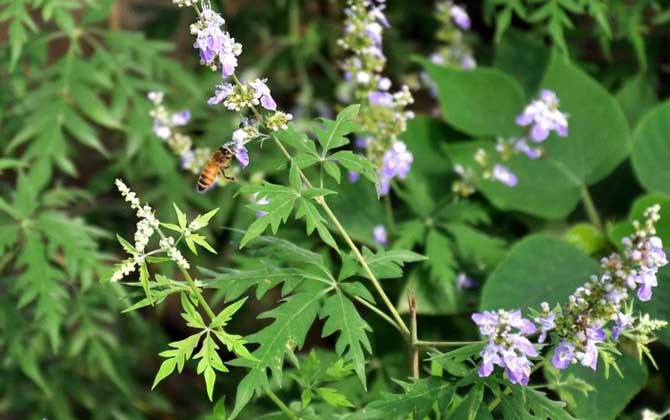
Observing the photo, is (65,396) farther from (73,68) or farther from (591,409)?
(591,409)

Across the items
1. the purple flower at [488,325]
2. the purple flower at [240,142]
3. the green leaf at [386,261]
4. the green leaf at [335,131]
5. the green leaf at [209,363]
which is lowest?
the green leaf at [386,261]

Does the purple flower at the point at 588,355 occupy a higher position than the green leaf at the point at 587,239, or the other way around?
the purple flower at the point at 588,355

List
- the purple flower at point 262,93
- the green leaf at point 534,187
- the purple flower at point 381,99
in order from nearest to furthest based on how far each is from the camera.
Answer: the purple flower at point 262,93 → the purple flower at point 381,99 → the green leaf at point 534,187

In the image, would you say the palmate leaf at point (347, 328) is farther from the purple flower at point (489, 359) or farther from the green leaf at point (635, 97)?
the green leaf at point (635, 97)

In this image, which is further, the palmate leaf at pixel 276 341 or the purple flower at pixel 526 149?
the purple flower at pixel 526 149

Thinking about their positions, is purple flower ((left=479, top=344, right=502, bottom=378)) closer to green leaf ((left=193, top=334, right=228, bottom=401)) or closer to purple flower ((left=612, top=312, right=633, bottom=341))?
purple flower ((left=612, top=312, right=633, bottom=341))

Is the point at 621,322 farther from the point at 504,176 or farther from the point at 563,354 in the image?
the point at 504,176

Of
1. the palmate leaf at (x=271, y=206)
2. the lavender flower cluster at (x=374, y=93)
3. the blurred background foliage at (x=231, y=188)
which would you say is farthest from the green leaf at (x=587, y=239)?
the palmate leaf at (x=271, y=206)

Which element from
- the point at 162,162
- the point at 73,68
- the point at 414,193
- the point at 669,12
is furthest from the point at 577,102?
the point at 73,68
